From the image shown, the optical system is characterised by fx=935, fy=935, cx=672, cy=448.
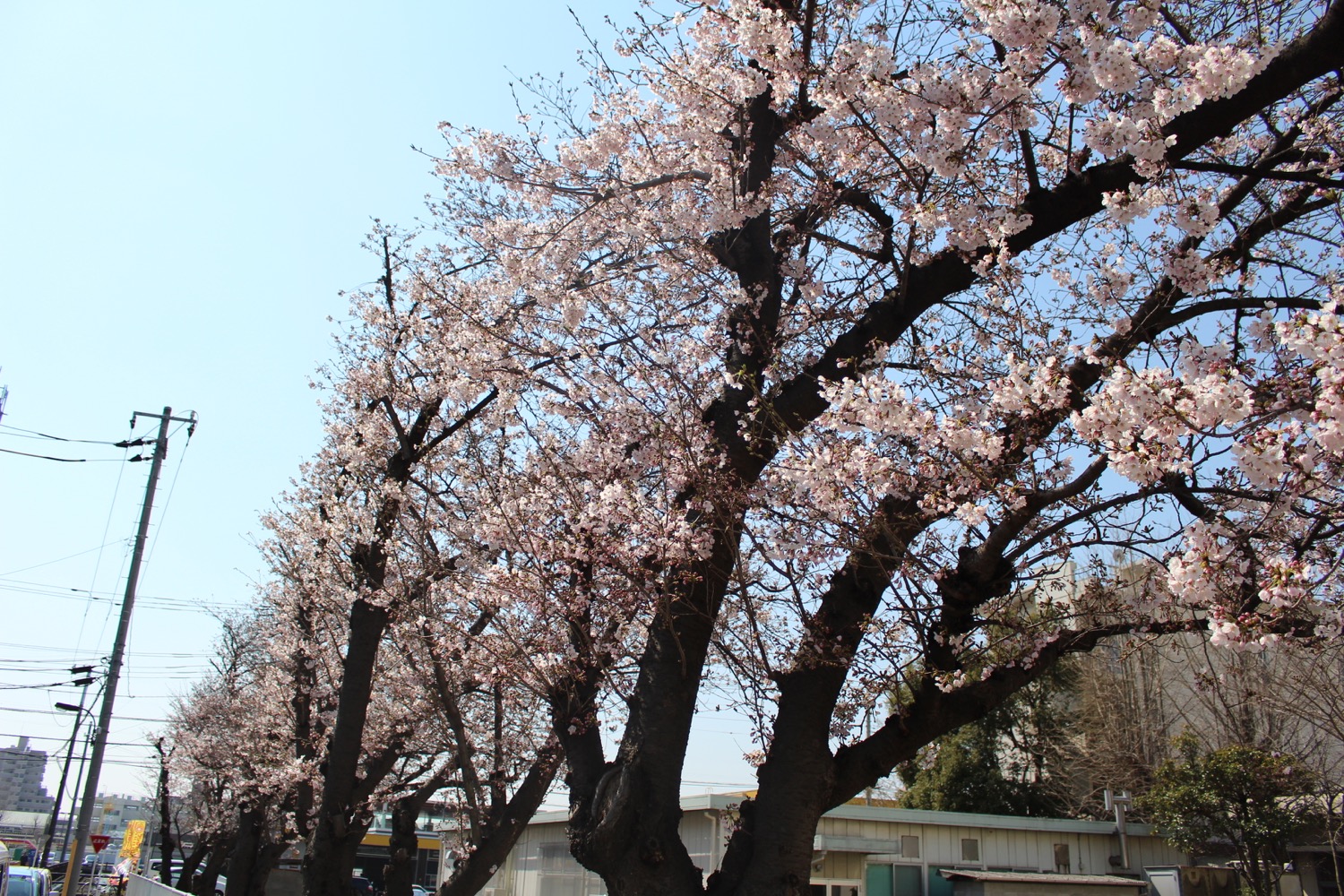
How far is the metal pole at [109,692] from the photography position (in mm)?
14844

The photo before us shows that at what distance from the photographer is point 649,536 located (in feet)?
17.5

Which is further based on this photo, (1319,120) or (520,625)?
(520,625)

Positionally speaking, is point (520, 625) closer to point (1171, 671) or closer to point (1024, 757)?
point (1171, 671)

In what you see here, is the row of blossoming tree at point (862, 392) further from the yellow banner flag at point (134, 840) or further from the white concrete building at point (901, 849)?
the yellow banner flag at point (134, 840)

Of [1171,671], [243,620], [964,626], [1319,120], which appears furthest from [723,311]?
[243,620]

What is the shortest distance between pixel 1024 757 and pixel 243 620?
21.5 m

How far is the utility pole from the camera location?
585 inches

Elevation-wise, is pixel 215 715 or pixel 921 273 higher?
pixel 921 273

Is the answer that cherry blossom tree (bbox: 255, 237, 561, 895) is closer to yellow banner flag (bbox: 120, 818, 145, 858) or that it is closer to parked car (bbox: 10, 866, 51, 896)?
parked car (bbox: 10, 866, 51, 896)

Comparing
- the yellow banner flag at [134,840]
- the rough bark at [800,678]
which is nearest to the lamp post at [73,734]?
the yellow banner flag at [134,840]

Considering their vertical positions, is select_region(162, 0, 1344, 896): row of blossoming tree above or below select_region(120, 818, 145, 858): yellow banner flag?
above

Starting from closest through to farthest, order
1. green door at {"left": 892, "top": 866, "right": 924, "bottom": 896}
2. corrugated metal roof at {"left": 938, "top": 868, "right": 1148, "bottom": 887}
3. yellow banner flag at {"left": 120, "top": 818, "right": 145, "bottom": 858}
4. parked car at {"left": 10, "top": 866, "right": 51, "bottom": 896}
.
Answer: corrugated metal roof at {"left": 938, "top": 868, "right": 1148, "bottom": 887}
green door at {"left": 892, "top": 866, "right": 924, "bottom": 896}
parked car at {"left": 10, "top": 866, "right": 51, "bottom": 896}
yellow banner flag at {"left": 120, "top": 818, "right": 145, "bottom": 858}

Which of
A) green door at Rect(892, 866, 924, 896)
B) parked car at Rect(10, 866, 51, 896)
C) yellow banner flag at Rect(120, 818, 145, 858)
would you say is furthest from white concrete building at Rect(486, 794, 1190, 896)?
yellow banner flag at Rect(120, 818, 145, 858)

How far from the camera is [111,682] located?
15320 mm
